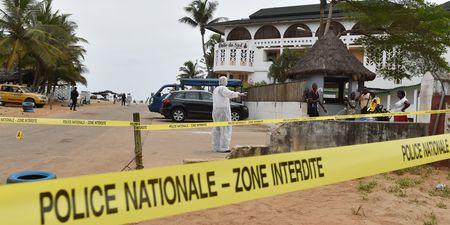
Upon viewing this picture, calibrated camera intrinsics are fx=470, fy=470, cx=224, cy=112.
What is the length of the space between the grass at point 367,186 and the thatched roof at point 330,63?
1187 centimetres

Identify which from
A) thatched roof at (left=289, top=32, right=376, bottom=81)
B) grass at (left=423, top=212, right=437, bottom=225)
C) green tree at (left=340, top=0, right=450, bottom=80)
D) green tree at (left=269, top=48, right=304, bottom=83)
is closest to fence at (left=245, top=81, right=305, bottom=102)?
thatched roof at (left=289, top=32, right=376, bottom=81)

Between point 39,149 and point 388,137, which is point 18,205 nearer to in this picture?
point 388,137

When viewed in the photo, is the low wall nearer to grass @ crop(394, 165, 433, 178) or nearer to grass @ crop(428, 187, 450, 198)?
grass @ crop(394, 165, 433, 178)

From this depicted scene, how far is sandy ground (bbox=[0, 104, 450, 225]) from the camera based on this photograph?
16.9 feet

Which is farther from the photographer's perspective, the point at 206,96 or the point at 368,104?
the point at 206,96

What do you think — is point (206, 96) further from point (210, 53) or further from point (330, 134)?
point (210, 53)

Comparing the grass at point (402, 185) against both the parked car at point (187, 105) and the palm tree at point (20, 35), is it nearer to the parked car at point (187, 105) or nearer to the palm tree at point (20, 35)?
the parked car at point (187, 105)

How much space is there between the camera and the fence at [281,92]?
1695 centimetres

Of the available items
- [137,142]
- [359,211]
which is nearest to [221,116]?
[137,142]

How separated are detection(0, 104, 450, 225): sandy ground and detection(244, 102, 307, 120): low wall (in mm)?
4601

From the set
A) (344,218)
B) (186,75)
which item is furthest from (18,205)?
(186,75)

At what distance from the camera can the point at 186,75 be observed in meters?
68.0

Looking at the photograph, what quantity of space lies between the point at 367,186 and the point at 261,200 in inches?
67.4

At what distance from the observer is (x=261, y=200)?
234 inches
